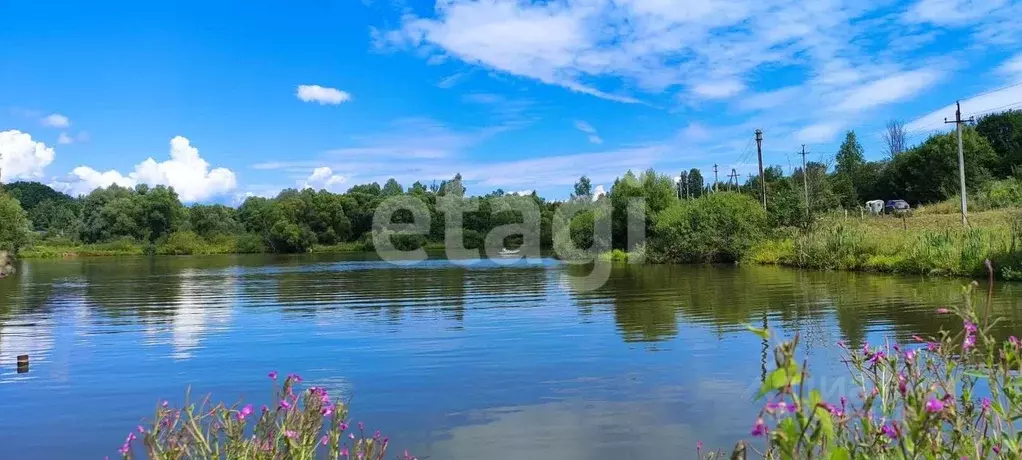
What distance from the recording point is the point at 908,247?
84.1 feet

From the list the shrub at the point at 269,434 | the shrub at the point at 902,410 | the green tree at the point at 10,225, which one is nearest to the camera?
the shrub at the point at 902,410

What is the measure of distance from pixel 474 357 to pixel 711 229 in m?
31.0

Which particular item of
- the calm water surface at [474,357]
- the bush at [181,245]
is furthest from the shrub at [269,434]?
the bush at [181,245]

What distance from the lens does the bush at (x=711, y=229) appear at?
126 feet

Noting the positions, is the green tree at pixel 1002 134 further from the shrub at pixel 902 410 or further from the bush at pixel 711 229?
the shrub at pixel 902 410

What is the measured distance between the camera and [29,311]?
1988 cm

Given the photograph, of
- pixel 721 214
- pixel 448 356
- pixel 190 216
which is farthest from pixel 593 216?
pixel 190 216

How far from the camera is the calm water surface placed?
702cm

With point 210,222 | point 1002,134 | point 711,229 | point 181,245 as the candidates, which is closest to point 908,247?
point 711,229

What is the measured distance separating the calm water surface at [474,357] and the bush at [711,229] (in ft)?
51.2

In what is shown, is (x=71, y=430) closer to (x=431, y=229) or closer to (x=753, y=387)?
(x=753, y=387)

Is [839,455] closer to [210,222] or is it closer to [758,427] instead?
[758,427]

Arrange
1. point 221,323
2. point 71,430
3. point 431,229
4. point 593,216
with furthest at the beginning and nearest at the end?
1. point 431,229
2. point 593,216
3. point 221,323
4. point 71,430

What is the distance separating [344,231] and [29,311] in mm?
72345
